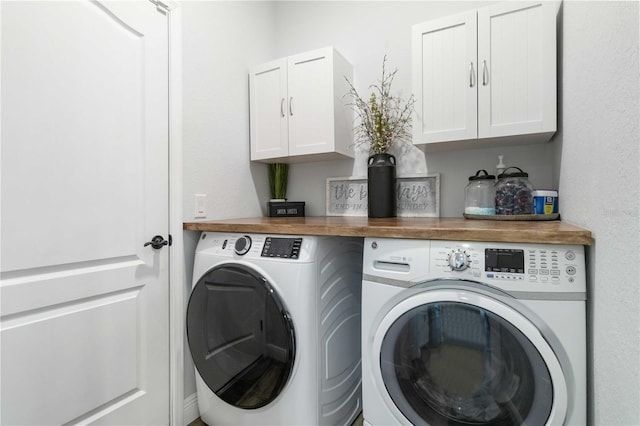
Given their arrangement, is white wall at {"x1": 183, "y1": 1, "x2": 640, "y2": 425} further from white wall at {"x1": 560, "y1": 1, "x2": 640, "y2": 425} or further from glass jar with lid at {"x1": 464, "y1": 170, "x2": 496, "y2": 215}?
glass jar with lid at {"x1": 464, "y1": 170, "x2": 496, "y2": 215}

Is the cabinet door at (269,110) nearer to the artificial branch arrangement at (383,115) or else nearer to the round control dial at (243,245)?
the artificial branch arrangement at (383,115)

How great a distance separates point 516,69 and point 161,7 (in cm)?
171

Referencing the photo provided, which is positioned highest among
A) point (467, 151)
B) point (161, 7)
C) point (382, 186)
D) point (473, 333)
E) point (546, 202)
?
point (161, 7)

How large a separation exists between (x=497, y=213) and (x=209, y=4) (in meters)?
1.93

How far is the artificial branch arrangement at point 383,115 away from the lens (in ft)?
5.91

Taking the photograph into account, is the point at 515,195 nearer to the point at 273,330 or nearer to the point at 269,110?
the point at 273,330

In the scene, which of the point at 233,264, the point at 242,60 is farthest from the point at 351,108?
the point at 233,264

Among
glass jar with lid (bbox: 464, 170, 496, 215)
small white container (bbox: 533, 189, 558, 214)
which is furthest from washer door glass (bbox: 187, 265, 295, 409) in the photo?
small white container (bbox: 533, 189, 558, 214)

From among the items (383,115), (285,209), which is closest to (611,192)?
(383,115)

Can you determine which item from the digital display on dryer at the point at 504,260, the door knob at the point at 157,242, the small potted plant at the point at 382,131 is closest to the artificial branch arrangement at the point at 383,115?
the small potted plant at the point at 382,131

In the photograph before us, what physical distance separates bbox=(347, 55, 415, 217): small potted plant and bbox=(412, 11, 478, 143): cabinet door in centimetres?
23

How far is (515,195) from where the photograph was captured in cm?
142

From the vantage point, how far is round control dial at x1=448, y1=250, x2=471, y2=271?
0.99 m

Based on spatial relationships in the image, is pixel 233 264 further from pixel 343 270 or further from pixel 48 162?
pixel 48 162
